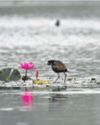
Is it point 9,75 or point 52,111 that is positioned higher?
point 9,75

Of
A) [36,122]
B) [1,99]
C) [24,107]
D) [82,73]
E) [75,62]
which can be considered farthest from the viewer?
[75,62]

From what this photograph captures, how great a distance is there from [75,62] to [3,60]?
7.36 ft

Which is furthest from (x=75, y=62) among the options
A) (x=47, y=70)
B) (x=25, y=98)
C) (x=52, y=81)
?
(x=25, y=98)

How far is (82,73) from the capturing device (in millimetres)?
17453

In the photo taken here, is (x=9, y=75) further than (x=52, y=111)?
Yes

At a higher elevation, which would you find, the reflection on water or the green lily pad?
the green lily pad

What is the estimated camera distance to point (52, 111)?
1105 cm

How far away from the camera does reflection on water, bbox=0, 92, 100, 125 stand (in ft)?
33.3

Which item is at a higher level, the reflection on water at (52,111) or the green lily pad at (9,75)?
the green lily pad at (9,75)

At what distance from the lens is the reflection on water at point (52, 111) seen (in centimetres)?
1016

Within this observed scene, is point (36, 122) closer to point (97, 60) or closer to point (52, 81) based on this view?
point (52, 81)

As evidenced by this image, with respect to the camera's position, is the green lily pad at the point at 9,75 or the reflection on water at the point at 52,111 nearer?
the reflection on water at the point at 52,111

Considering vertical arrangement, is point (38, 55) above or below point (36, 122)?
above

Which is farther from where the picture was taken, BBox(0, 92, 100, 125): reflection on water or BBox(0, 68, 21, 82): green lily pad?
BBox(0, 68, 21, 82): green lily pad
